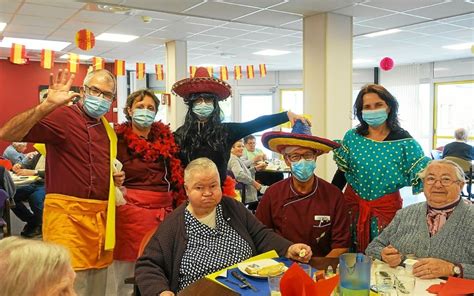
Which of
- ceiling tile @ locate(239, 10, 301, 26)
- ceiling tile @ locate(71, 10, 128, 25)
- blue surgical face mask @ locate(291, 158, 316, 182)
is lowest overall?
blue surgical face mask @ locate(291, 158, 316, 182)

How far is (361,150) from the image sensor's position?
2859 millimetres

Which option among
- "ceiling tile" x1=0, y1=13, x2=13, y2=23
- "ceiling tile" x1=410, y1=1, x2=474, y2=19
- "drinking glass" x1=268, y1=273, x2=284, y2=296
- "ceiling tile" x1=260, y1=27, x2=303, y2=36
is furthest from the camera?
"ceiling tile" x1=260, y1=27, x2=303, y2=36

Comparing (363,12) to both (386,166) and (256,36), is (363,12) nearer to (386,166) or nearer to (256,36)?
(256,36)

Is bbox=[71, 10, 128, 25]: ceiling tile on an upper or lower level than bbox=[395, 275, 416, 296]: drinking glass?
upper

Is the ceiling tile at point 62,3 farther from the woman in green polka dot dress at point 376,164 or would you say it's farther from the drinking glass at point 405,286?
the drinking glass at point 405,286

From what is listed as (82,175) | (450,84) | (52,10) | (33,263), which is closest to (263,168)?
(52,10)

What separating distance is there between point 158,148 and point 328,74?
3424 mm

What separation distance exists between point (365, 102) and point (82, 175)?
179cm

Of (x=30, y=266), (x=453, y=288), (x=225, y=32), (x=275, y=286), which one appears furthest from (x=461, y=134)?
(x=30, y=266)

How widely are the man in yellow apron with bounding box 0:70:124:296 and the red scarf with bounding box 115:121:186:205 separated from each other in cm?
20

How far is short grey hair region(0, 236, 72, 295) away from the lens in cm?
108

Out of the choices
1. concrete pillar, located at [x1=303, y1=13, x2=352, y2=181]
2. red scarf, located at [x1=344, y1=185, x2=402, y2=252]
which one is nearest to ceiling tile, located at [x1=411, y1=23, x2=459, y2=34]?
concrete pillar, located at [x1=303, y1=13, x2=352, y2=181]

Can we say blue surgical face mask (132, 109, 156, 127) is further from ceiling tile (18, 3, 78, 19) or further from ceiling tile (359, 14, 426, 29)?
ceiling tile (359, 14, 426, 29)

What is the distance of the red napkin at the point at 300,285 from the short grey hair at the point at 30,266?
0.73 metres
